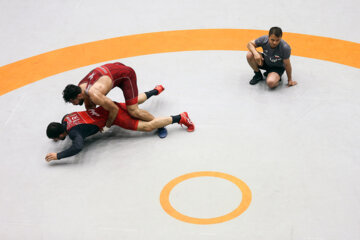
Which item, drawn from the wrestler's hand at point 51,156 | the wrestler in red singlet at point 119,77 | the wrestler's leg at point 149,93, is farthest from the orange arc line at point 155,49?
the wrestler's hand at point 51,156

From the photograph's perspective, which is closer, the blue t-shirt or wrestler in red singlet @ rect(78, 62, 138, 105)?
wrestler in red singlet @ rect(78, 62, 138, 105)

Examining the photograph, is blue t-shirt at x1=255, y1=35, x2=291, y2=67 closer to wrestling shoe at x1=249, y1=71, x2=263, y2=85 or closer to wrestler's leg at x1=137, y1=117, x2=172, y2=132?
wrestling shoe at x1=249, y1=71, x2=263, y2=85

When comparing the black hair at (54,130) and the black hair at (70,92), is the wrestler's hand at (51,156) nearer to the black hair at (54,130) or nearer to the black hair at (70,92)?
the black hair at (54,130)

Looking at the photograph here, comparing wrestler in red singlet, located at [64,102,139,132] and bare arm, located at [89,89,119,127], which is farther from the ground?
bare arm, located at [89,89,119,127]

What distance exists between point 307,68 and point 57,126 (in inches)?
133

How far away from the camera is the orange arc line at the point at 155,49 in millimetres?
6164

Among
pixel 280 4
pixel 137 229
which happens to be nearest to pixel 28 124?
pixel 137 229

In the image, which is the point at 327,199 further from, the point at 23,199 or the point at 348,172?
the point at 23,199

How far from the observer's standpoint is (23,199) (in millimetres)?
4160

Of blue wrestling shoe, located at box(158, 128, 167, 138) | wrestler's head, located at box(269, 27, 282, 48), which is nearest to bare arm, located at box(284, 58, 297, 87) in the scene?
wrestler's head, located at box(269, 27, 282, 48)

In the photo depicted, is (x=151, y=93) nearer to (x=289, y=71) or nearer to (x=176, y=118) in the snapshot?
(x=176, y=118)

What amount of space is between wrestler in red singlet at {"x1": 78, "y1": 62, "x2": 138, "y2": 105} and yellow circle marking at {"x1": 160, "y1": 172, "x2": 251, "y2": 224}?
1116 millimetres

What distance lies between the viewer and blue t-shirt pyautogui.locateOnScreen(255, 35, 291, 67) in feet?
17.3

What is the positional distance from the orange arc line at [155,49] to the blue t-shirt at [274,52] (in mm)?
885
